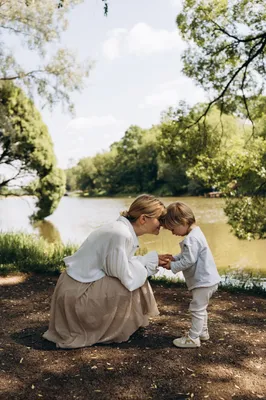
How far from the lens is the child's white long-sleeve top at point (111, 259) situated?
365 cm

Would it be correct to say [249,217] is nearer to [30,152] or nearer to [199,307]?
[199,307]

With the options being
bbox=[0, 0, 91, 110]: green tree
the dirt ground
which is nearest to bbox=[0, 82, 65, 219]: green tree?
bbox=[0, 0, 91, 110]: green tree

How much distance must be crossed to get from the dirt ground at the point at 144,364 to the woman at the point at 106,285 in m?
0.15

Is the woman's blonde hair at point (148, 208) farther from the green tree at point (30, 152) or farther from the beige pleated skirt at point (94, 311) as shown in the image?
the green tree at point (30, 152)

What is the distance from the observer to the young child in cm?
370

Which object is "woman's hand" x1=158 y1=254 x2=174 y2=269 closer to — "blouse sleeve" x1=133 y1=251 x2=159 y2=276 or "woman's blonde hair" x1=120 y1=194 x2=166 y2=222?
"blouse sleeve" x1=133 y1=251 x2=159 y2=276

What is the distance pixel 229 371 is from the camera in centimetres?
336

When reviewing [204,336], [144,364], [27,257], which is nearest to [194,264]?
[204,336]

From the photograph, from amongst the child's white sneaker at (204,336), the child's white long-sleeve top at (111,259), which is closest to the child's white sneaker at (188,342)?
the child's white sneaker at (204,336)

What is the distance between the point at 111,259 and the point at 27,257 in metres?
4.88

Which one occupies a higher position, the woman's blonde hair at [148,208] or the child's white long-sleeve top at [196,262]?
the woman's blonde hair at [148,208]

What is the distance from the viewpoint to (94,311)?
3736 mm

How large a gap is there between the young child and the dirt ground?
224 mm

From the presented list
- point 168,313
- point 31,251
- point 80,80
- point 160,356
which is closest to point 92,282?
point 160,356
